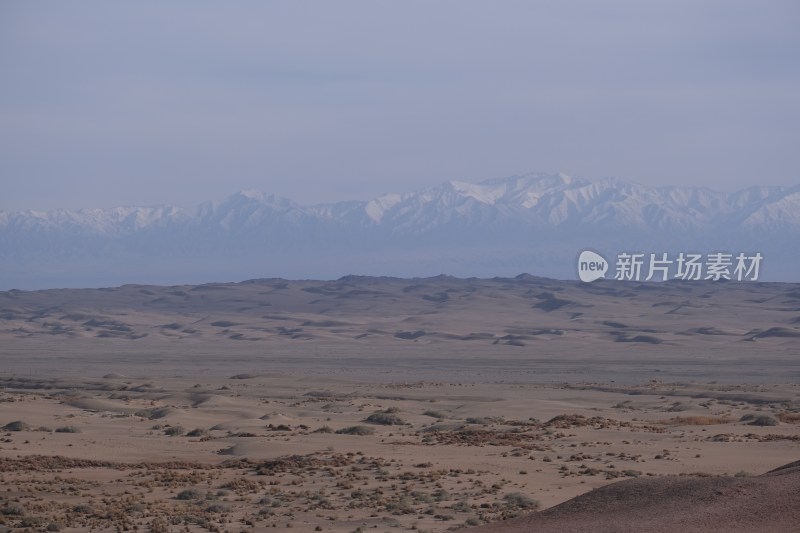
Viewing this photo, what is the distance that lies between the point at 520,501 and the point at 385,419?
Answer: 17.1 m

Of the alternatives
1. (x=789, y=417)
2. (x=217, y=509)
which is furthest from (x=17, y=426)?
(x=789, y=417)

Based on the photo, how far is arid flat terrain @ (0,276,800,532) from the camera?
2062cm

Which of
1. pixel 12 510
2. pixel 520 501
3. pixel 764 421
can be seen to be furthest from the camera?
pixel 764 421

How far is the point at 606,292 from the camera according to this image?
15062 cm

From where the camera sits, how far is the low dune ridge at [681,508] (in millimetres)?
13156

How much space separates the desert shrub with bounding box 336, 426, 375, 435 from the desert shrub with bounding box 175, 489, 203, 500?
12.1 metres

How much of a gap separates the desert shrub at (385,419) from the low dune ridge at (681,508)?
2099 centimetres

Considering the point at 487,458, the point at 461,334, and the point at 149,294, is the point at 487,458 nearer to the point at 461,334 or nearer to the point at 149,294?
the point at 461,334

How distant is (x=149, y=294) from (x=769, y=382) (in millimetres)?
108556

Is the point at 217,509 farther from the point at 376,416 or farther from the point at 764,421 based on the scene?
the point at 764,421

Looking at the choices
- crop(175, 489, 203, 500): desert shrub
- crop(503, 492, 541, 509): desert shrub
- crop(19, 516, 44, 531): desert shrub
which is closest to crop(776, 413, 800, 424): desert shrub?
crop(503, 492, 541, 509): desert shrub

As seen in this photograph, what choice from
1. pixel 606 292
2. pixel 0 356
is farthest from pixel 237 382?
pixel 606 292

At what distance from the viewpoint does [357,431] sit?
110 feet

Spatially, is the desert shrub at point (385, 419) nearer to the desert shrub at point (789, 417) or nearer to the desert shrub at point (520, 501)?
the desert shrub at point (789, 417)
